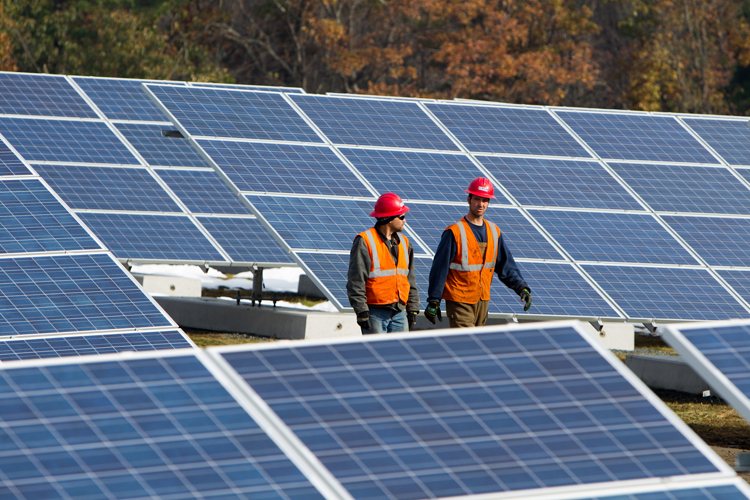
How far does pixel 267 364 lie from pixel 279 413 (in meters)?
0.36

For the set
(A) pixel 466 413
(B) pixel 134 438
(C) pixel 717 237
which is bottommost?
(B) pixel 134 438

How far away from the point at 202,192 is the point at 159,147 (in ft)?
5.05

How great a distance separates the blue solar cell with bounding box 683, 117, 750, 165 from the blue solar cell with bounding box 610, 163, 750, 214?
0.63 meters

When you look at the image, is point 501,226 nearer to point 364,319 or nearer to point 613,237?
point 613,237

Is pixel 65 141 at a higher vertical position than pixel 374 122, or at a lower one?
lower

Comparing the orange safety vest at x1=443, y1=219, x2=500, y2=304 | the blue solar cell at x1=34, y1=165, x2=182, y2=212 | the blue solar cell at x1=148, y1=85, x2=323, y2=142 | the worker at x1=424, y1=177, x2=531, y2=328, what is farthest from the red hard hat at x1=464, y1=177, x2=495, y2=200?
the blue solar cell at x1=34, y1=165, x2=182, y2=212

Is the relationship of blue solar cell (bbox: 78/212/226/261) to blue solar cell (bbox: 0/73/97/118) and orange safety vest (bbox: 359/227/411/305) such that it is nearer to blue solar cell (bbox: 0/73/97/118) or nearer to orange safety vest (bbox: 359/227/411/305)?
blue solar cell (bbox: 0/73/97/118)

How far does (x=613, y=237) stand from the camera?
520 inches

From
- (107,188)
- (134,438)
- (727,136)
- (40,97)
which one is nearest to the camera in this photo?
(134,438)

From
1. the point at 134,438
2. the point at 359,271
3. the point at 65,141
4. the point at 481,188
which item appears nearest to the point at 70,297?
the point at 359,271

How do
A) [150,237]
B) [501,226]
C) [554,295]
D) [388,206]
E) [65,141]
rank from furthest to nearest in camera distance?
[65,141], [150,237], [501,226], [554,295], [388,206]

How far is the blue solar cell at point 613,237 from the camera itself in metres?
12.9

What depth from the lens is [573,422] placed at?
499 centimetres

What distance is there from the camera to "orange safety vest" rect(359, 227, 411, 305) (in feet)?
31.6
